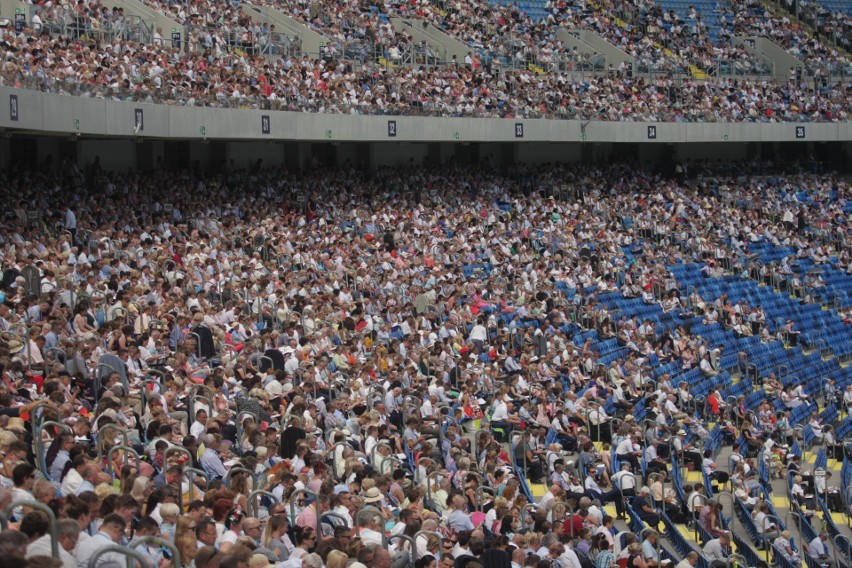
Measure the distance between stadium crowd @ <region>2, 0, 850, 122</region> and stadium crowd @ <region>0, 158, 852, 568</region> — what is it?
6.91 ft

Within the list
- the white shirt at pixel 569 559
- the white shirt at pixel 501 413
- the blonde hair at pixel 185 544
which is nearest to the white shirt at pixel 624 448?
the white shirt at pixel 501 413

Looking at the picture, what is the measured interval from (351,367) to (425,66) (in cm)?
1863

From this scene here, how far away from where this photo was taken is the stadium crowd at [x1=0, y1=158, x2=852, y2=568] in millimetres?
9523

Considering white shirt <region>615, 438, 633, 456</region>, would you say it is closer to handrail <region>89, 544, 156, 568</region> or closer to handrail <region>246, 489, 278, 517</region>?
handrail <region>246, 489, 278, 517</region>

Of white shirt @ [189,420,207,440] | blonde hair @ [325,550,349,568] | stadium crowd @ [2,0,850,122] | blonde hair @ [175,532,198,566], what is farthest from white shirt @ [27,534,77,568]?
stadium crowd @ [2,0,850,122]

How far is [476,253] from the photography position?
1067 inches

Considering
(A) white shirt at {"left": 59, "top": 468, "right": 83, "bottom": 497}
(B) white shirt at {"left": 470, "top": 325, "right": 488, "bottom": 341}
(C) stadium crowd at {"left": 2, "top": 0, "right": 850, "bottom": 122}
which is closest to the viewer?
(A) white shirt at {"left": 59, "top": 468, "right": 83, "bottom": 497}

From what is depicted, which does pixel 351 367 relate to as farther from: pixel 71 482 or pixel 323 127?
pixel 323 127

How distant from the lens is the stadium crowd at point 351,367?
9.52m

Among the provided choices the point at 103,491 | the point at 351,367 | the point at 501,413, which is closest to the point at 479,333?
the point at 501,413

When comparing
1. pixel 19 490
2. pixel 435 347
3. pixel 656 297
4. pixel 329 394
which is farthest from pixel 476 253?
pixel 19 490

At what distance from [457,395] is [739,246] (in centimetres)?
1693

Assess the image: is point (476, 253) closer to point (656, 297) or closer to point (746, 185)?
point (656, 297)

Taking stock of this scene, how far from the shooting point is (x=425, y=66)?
34.0 meters
